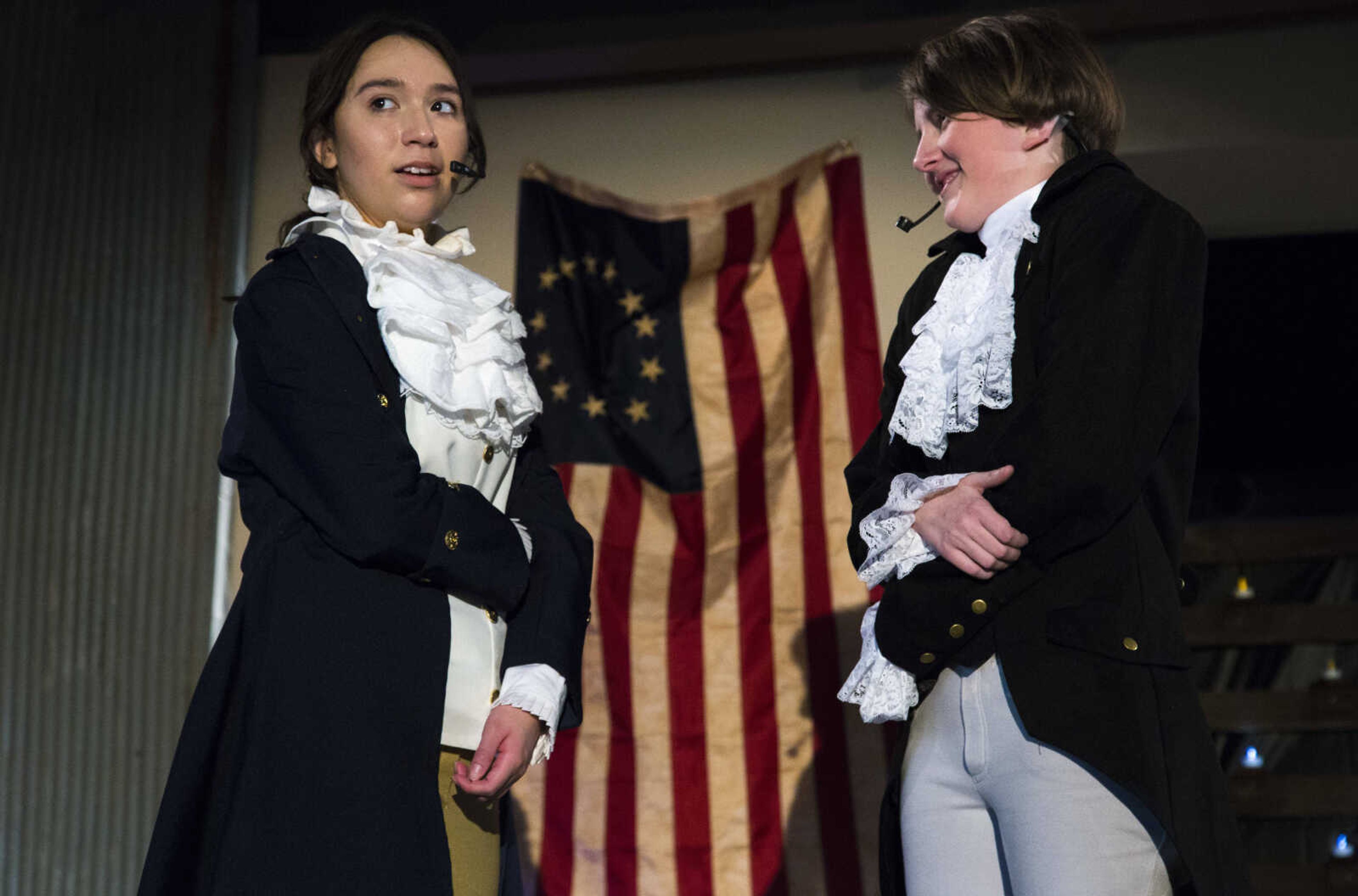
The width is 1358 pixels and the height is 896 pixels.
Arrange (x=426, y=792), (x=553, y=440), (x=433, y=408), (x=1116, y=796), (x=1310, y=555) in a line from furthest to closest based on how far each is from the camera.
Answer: (x=1310, y=555)
(x=553, y=440)
(x=433, y=408)
(x=426, y=792)
(x=1116, y=796)

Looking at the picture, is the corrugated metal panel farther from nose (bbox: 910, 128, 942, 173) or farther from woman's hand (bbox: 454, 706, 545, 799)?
nose (bbox: 910, 128, 942, 173)

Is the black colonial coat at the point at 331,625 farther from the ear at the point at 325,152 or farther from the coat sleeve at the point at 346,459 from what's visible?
the ear at the point at 325,152

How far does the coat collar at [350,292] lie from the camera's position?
1.57 metres

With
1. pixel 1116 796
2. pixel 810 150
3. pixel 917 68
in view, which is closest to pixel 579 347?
pixel 810 150

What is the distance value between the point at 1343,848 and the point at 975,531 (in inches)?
110

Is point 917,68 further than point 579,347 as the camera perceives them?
No

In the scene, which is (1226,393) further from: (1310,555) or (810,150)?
(810,150)

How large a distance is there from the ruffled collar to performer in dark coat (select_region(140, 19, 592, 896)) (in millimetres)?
441

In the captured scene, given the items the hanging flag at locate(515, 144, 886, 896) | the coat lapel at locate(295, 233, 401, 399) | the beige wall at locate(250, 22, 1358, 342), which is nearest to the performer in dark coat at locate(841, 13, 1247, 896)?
the coat lapel at locate(295, 233, 401, 399)

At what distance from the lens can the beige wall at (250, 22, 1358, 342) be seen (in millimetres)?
3365

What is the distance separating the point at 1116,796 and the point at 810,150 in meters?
2.42

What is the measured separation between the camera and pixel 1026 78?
5.33 feet

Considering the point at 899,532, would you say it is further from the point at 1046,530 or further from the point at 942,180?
the point at 942,180

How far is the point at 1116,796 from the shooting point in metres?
1.35
